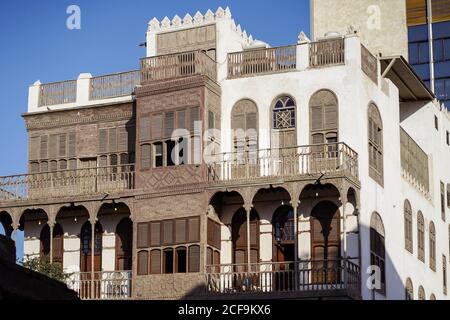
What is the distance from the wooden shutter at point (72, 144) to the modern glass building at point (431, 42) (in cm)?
4001

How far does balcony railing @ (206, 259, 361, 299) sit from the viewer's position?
132 ft

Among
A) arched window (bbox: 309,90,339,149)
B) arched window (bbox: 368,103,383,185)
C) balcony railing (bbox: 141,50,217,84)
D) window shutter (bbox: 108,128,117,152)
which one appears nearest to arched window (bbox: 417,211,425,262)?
arched window (bbox: 368,103,383,185)

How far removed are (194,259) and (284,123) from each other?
5.94m

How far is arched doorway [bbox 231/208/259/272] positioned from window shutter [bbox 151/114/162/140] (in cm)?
406

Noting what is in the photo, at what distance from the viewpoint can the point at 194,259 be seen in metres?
42.4

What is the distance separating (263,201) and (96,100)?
27.7 ft

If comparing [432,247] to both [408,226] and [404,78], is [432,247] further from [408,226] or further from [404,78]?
[404,78]

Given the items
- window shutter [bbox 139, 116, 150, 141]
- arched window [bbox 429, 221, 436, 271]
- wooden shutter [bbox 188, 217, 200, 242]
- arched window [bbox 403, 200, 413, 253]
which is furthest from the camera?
arched window [bbox 429, 221, 436, 271]

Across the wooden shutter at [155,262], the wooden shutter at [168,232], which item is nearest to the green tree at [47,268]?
the wooden shutter at [155,262]

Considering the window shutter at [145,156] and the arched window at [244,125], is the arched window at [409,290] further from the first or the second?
the window shutter at [145,156]

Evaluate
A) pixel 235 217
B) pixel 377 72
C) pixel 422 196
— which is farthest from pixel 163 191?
pixel 422 196

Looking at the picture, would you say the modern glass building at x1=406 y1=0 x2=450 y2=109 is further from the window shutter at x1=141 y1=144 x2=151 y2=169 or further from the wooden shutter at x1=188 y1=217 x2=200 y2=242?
the wooden shutter at x1=188 y1=217 x2=200 y2=242

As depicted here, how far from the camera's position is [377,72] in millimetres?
45594

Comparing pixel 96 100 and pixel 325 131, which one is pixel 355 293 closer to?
pixel 325 131
